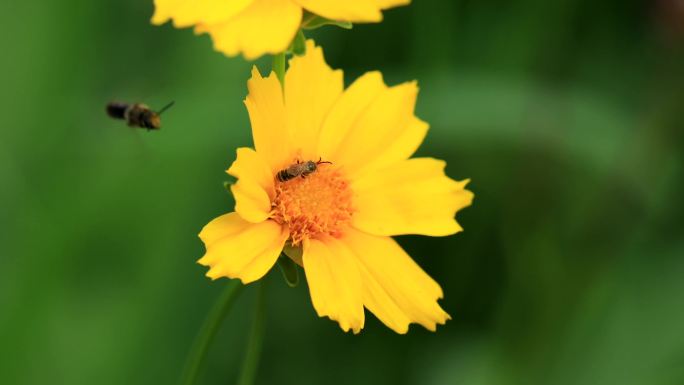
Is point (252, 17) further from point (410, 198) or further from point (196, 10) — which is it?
point (410, 198)

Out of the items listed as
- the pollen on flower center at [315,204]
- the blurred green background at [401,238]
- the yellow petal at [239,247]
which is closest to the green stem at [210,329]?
the yellow petal at [239,247]

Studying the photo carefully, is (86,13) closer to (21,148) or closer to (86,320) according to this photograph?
(21,148)

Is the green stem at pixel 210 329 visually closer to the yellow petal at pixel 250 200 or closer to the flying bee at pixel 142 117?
the yellow petal at pixel 250 200

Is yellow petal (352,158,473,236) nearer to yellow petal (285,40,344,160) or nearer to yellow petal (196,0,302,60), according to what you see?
yellow petal (285,40,344,160)

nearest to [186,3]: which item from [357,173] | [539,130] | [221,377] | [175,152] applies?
[357,173]

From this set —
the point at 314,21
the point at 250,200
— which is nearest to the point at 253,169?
the point at 250,200

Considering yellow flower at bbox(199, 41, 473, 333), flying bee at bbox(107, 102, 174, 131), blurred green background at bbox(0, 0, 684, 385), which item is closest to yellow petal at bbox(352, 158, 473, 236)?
yellow flower at bbox(199, 41, 473, 333)
